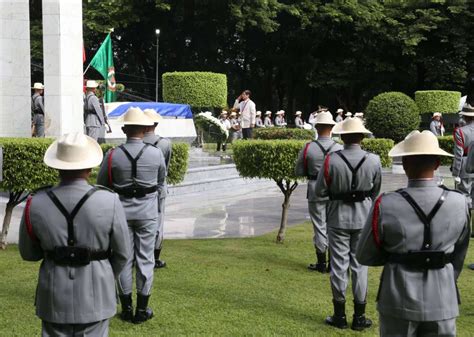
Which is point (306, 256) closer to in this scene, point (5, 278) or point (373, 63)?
point (5, 278)

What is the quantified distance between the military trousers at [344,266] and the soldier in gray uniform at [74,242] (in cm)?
278

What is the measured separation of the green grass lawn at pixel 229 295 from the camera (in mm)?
6242

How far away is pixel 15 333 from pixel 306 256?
182 inches

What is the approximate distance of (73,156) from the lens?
416 centimetres

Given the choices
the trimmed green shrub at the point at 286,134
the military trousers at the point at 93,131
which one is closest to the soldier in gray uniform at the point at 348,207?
the military trousers at the point at 93,131

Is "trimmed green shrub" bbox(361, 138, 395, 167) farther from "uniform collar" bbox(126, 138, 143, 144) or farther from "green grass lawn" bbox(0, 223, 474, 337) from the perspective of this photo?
"uniform collar" bbox(126, 138, 143, 144)

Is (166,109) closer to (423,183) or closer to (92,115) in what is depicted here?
(92,115)

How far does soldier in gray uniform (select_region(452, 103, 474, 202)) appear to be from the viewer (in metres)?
9.84

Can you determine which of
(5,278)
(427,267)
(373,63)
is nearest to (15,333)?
(5,278)

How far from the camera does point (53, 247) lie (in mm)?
4102

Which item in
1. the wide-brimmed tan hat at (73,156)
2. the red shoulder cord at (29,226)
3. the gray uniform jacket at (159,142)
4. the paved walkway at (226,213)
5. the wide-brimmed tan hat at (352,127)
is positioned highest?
the wide-brimmed tan hat at (352,127)

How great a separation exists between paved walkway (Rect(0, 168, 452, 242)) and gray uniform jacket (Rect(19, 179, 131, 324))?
6.32 meters

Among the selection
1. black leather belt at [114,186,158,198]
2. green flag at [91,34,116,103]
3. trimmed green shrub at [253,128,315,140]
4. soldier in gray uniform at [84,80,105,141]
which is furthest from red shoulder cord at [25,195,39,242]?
green flag at [91,34,116,103]

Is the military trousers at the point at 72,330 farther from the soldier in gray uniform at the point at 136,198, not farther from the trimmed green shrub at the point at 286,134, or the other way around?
the trimmed green shrub at the point at 286,134
